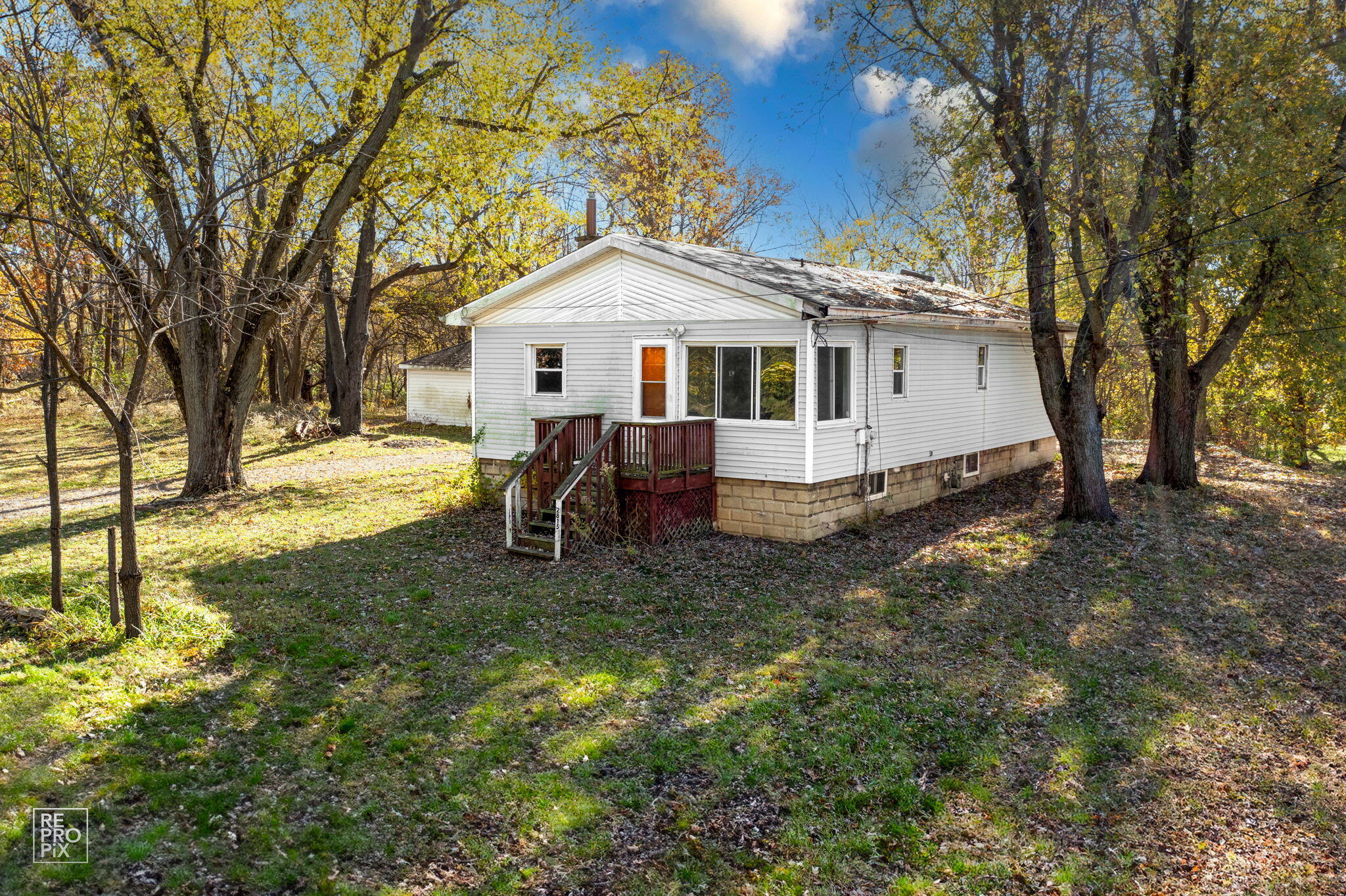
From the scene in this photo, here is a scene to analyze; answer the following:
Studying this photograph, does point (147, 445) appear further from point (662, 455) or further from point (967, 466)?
point (967, 466)

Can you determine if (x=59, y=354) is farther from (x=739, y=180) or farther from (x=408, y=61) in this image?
(x=739, y=180)

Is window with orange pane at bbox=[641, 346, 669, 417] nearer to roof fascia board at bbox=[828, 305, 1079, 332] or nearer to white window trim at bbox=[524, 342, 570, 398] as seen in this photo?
white window trim at bbox=[524, 342, 570, 398]

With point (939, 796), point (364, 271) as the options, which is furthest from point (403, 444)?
point (939, 796)

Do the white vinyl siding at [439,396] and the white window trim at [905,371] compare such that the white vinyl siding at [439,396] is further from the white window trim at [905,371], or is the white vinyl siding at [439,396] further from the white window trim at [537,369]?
the white window trim at [905,371]

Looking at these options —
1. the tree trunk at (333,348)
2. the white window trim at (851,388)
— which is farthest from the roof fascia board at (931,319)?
the tree trunk at (333,348)

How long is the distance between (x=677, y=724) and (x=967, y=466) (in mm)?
12463

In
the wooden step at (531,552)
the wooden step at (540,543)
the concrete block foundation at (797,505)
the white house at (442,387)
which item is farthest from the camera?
the white house at (442,387)

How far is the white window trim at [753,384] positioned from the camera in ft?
39.9

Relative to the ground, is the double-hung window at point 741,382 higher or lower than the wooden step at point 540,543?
higher

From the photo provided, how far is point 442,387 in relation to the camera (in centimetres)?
3055

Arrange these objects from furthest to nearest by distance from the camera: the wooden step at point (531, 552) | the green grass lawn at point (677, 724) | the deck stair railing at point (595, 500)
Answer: the deck stair railing at point (595, 500) → the wooden step at point (531, 552) → the green grass lawn at point (677, 724)
